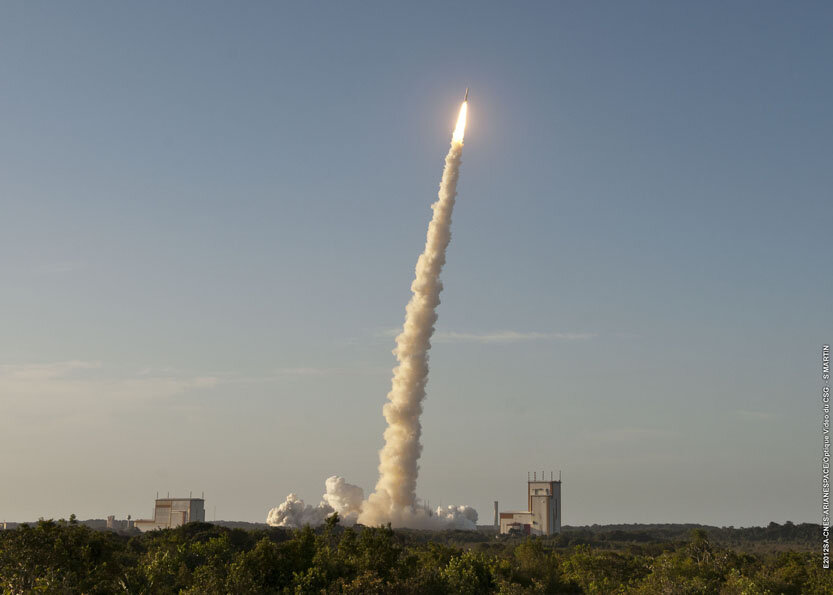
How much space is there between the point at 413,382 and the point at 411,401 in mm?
4004

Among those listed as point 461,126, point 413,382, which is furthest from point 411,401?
point 461,126

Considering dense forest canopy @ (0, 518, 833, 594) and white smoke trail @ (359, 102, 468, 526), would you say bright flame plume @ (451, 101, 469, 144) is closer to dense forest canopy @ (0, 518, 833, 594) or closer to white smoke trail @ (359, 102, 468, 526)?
white smoke trail @ (359, 102, 468, 526)

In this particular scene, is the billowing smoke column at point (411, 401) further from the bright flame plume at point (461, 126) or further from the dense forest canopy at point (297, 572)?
the dense forest canopy at point (297, 572)

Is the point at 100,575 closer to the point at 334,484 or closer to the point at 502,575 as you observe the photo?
the point at 502,575

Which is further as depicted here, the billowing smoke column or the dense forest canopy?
the billowing smoke column

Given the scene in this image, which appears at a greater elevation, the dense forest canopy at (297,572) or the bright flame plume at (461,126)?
the bright flame plume at (461,126)

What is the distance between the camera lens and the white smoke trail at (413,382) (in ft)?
369

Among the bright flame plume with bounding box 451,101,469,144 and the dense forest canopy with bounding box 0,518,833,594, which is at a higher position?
the bright flame plume with bounding box 451,101,469,144

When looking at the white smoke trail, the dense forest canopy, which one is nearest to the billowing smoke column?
the white smoke trail

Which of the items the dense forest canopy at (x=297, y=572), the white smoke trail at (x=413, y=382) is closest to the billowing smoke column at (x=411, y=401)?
the white smoke trail at (x=413, y=382)

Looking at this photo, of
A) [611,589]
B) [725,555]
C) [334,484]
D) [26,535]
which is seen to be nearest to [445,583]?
[611,589]

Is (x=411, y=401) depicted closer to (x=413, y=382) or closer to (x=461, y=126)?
(x=413, y=382)

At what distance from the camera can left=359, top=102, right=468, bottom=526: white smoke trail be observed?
369 ft

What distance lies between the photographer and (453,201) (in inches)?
4414
